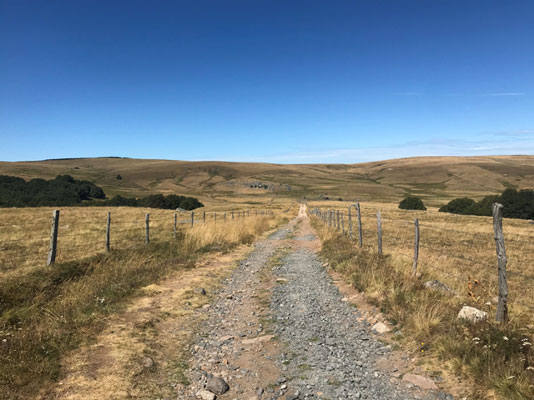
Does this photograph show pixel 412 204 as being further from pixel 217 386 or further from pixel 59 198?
pixel 59 198

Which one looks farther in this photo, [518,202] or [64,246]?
[518,202]

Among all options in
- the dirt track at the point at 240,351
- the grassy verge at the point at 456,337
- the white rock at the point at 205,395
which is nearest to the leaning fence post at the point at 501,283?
the grassy verge at the point at 456,337

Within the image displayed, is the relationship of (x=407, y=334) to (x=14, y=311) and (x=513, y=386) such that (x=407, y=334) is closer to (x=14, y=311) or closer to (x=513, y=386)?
(x=513, y=386)

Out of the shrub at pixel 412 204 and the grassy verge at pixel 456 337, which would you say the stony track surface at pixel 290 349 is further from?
the shrub at pixel 412 204

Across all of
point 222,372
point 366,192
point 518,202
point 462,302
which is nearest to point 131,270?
point 222,372

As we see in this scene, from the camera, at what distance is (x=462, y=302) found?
23.6ft

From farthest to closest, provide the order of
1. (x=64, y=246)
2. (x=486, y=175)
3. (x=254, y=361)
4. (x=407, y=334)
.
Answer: (x=486, y=175) < (x=64, y=246) < (x=407, y=334) < (x=254, y=361)

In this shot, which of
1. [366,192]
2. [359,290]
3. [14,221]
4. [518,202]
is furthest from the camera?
[366,192]

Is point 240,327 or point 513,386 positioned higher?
point 513,386

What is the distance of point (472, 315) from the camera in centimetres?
→ 600

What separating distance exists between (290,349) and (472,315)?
3.51m

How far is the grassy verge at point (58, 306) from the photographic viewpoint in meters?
4.62

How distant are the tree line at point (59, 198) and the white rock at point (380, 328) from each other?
241 feet

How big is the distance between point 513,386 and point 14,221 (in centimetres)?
3821
